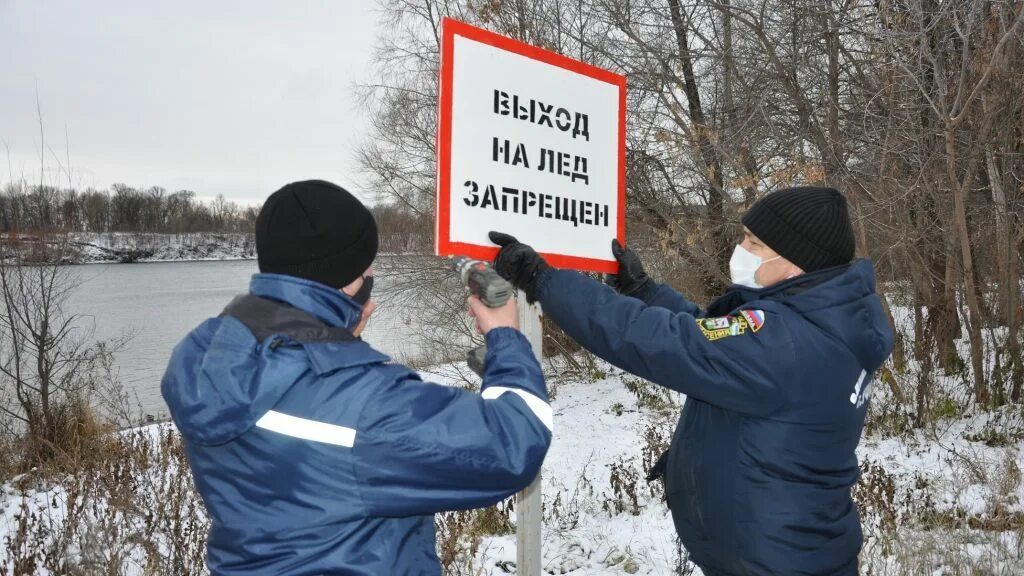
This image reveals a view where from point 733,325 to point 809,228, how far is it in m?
0.39

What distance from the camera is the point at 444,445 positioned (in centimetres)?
123

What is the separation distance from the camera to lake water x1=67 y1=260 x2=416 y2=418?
13.8 metres

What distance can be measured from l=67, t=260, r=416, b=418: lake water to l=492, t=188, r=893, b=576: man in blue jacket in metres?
0.96

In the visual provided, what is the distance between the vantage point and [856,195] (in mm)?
6664

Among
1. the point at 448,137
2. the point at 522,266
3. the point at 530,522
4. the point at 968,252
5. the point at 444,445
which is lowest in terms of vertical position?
the point at 530,522

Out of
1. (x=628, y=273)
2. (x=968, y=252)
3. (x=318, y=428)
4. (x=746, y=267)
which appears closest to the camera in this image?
(x=318, y=428)

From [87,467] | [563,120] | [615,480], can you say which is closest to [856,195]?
[615,480]

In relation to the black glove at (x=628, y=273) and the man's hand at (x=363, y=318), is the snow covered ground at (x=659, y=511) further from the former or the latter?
the man's hand at (x=363, y=318)

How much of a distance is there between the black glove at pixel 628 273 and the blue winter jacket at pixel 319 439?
1117 millimetres

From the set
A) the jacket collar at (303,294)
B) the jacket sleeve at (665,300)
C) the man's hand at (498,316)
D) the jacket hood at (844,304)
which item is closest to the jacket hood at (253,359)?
the jacket collar at (303,294)

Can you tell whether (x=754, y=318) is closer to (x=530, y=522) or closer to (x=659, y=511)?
(x=530, y=522)

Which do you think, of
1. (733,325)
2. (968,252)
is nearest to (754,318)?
(733,325)

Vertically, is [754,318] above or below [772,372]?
above

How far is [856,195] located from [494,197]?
19.1ft
